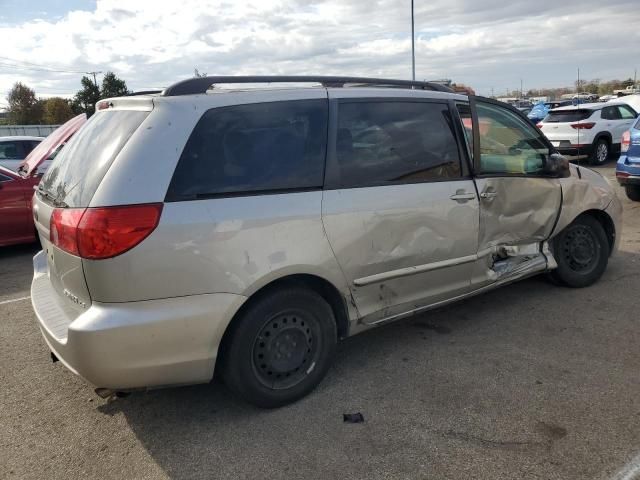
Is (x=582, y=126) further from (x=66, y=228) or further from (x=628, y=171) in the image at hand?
(x=66, y=228)

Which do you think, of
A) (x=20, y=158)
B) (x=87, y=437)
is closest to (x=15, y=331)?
(x=87, y=437)

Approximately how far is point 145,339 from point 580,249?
13.1ft

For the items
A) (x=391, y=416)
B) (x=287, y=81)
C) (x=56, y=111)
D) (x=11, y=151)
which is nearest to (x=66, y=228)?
(x=287, y=81)

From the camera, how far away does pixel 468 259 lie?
3.97 metres

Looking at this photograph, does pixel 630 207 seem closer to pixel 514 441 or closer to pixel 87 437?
pixel 514 441

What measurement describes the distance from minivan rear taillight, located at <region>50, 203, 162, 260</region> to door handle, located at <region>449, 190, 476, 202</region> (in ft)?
6.78

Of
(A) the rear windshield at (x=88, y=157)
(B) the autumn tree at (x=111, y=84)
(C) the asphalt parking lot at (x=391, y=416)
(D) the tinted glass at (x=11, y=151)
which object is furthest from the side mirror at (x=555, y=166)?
(B) the autumn tree at (x=111, y=84)

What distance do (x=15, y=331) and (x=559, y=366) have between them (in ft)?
13.7

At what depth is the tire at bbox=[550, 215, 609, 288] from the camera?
4.93 metres

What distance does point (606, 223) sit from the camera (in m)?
5.16

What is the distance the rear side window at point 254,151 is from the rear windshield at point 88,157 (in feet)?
1.20

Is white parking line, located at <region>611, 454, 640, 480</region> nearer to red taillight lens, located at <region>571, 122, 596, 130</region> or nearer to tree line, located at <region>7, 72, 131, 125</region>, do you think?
red taillight lens, located at <region>571, 122, 596, 130</region>

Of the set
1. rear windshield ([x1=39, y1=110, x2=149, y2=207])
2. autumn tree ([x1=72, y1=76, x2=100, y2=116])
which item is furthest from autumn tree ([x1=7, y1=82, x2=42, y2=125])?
rear windshield ([x1=39, y1=110, x2=149, y2=207])

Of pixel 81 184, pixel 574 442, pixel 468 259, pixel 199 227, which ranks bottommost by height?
pixel 574 442
